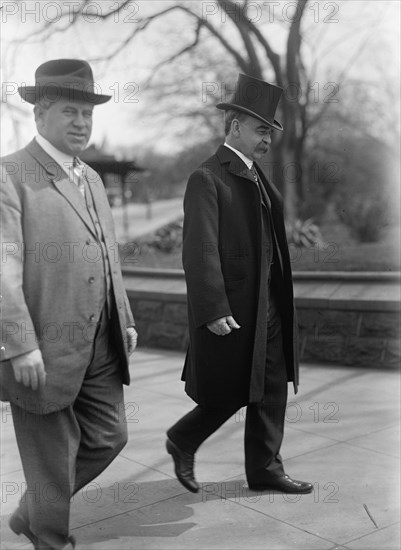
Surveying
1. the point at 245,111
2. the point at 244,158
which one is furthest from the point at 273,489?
the point at 245,111

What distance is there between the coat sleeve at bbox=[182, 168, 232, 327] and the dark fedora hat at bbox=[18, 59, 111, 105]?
813 millimetres

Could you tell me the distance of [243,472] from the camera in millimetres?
4211

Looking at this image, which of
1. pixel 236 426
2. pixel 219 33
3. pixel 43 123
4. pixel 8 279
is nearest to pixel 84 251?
pixel 8 279

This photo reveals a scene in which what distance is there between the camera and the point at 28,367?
2.71 metres

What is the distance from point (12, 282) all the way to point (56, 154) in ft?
1.82

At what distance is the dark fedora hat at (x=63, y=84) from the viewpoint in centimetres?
294

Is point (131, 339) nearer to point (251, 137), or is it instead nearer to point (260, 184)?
point (260, 184)

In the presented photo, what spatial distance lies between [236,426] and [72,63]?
279 cm

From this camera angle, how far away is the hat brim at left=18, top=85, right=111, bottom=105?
2930mm

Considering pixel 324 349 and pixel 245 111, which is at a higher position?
pixel 245 111

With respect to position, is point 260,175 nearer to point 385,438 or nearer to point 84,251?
point 84,251

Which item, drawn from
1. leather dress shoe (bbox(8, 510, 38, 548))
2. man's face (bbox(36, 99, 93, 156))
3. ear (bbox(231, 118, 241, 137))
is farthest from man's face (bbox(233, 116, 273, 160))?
leather dress shoe (bbox(8, 510, 38, 548))

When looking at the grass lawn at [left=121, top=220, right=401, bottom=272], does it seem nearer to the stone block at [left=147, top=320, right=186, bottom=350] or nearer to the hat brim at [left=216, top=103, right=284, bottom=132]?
the stone block at [left=147, top=320, right=186, bottom=350]

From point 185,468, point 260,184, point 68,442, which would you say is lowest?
point 185,468
